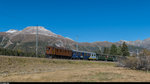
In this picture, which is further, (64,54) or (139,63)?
(64,54)

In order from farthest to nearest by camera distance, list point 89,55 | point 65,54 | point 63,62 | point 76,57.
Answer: point 89,55 → point 76,57 → point 65,54 → point 63,62

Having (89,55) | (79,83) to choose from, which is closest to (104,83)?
(79,83)

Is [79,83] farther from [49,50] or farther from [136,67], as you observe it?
[49,50]

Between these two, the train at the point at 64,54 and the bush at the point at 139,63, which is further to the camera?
the train at the point at 64,54

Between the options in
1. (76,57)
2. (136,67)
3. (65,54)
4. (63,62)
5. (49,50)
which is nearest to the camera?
(136,67)

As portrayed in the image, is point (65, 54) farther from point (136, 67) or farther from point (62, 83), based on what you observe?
point (62, 83)

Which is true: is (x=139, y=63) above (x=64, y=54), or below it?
below

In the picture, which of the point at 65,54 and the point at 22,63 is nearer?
the point at 22,63

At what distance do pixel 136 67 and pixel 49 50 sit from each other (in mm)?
22623

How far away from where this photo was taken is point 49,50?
135ft

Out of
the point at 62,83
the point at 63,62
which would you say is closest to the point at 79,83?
the point at 62,83

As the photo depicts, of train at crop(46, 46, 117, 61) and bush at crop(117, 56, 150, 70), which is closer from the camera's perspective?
bush at crop(117, 56, 150, 70)

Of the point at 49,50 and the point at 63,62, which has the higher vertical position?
the point at 49,50

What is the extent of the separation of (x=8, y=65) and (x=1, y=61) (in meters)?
1.54
